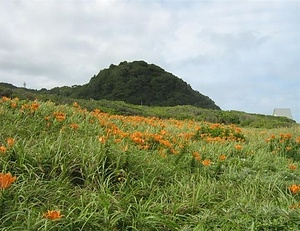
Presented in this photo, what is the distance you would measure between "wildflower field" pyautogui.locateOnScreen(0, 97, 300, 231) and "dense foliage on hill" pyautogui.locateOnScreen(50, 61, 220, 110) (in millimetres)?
27526

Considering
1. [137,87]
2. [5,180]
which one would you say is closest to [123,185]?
[5,180]

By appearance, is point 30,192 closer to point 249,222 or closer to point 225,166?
point 249,222

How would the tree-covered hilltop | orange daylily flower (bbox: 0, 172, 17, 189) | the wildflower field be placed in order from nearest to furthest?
orange daylily flower (bbox: 0, 172, 17, 189) → the wildflower field → the tree-covered hilltop

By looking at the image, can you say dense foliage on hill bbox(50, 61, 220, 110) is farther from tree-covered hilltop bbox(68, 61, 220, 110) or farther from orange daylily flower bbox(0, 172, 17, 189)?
orange daylily flower bbox(0, 172, 17, 189)

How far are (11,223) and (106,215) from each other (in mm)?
598

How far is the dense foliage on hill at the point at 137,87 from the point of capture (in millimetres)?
32938

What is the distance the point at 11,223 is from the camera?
2.41 m

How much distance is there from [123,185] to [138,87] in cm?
3061

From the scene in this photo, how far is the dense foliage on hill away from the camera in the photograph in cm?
3294

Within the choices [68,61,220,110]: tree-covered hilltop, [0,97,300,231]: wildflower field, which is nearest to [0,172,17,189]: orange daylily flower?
[0,97,300,231]: wildflower field

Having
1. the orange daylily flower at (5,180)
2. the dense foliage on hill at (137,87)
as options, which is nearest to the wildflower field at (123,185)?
the orange daylily flower at (5,180)

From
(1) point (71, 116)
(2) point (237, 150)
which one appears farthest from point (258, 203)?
(1) point (71, 116)

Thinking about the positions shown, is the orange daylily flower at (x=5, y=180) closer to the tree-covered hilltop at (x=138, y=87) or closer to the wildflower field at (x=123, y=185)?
the wildflower field at (x=123, y=185)

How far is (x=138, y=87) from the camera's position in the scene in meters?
33.6
